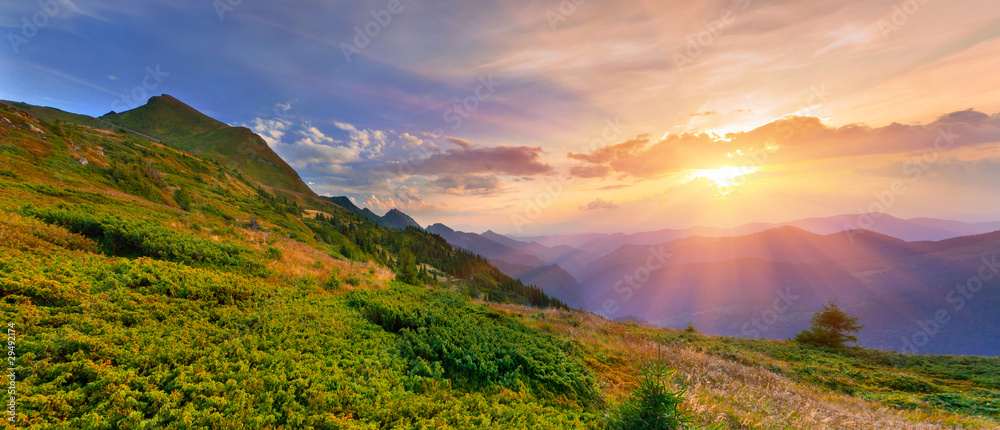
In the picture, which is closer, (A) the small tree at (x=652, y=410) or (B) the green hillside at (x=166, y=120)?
(A) the small tree at (x=652, y=410)

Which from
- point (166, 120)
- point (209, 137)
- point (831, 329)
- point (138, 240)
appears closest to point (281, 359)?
point (138, 240)

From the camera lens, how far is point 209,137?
152m

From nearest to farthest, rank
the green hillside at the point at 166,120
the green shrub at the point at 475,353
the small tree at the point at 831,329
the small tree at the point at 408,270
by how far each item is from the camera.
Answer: the green shrub at the point at 475,353 → the small tree at the point at 408,270 → the small tree at the point at 831,329 → the green hillside at the point at 166,120

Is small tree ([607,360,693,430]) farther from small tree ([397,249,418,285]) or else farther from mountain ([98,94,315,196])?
mountain ([98,94,315,196])

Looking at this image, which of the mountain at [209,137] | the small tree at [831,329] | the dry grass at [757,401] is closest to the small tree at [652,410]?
the dry grass at [757,401]

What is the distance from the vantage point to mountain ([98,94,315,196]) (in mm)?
138750

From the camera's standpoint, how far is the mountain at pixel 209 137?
455ft

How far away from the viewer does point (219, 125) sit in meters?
173

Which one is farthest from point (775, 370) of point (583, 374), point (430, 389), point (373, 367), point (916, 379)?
point (373, 367)

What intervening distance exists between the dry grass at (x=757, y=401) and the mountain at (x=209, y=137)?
533 ft

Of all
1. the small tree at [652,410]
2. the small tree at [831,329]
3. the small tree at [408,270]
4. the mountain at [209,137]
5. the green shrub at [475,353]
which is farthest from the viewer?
the mountain at [209,137]

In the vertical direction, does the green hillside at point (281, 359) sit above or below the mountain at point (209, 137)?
below

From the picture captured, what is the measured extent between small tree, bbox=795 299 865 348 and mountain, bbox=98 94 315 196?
169 metres

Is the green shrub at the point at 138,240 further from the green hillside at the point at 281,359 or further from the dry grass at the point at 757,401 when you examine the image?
the dry grass at the point at 757,401
